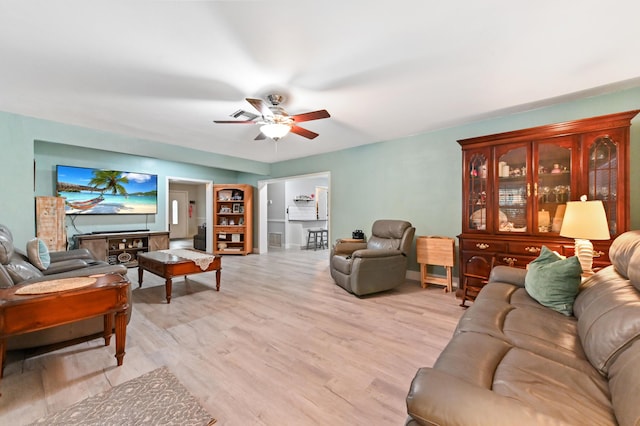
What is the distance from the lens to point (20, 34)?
1869 mm

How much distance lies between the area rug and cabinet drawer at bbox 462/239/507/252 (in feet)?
10.5

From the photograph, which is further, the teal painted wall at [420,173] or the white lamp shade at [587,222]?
the teal painted wall at [420,173]

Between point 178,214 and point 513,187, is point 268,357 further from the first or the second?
point 178,214

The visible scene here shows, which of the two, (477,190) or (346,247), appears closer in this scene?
(477,190)

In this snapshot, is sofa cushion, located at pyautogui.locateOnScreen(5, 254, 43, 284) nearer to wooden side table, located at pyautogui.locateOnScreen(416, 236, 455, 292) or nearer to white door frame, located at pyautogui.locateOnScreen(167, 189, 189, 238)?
wooden side table, located at pyautogui.locateOnScreen(416, 236, 455, 292)

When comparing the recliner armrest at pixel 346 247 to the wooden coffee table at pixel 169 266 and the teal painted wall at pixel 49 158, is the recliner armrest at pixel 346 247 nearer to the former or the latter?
the wooden coffee table at pixel 169 266

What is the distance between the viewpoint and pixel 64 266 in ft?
9.71

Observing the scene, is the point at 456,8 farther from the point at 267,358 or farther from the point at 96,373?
the point at 96,373

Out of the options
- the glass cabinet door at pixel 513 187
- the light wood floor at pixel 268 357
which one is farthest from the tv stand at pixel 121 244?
the glass cabinet door at pixel 513 187

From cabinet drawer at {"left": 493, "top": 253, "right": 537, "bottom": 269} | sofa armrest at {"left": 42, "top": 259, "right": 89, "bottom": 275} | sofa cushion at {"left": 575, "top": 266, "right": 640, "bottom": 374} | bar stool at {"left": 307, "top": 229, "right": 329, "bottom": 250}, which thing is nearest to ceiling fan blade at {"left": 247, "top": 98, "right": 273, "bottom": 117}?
sofa cushion at {"left": 575, "top": 266, "right": 640, "bottom": 374}

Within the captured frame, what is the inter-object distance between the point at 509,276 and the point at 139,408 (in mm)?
2916

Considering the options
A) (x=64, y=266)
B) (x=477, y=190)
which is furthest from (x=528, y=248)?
(x=64, y=266)

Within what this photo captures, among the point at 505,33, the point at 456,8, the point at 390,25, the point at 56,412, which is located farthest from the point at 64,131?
the point at 505,33

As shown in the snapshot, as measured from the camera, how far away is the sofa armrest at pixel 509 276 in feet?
7.50
